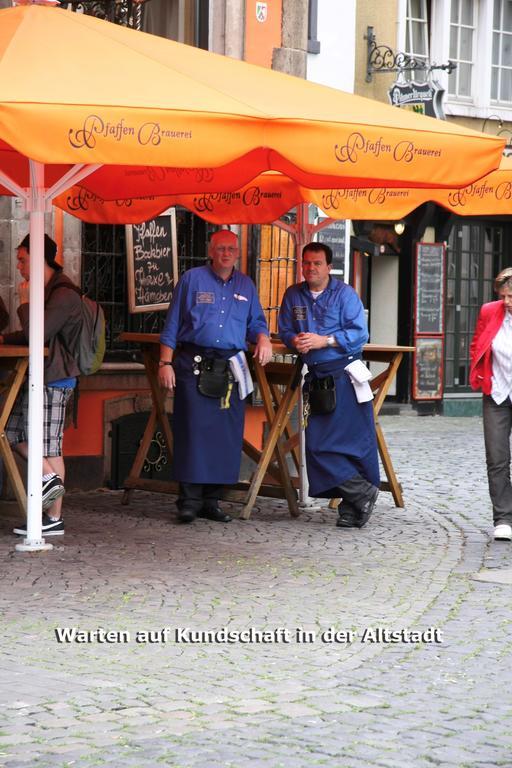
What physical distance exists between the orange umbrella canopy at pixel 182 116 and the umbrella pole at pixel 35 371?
92 cm

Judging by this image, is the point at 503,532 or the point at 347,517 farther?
the point at 347,517

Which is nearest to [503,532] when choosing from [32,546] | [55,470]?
[55,470]

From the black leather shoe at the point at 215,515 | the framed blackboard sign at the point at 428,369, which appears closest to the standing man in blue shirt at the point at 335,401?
the black leather shoe at the point at 215,515

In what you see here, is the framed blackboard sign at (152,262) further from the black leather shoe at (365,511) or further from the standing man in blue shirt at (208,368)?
the black leather shoe at (365,511)

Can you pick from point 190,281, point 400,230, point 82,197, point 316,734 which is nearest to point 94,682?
point 316,734

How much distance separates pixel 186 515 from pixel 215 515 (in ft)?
0.89

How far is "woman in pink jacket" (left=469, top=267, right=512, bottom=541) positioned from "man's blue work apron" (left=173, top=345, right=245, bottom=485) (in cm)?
159

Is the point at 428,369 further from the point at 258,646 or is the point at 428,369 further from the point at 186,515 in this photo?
the point at 258,646

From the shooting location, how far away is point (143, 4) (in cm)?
1223

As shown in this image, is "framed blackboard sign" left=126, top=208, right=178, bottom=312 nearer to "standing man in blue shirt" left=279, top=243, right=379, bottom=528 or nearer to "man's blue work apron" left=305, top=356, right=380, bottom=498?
"standing man in blue shirt" left=279, top=243, right=379, bottom=528

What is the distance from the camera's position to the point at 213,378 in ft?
32.0

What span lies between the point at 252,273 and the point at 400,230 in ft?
27.7


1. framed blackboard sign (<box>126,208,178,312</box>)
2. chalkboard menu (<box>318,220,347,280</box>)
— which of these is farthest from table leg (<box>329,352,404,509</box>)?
chalkboard menu (<box>318,220,347,280</box>)

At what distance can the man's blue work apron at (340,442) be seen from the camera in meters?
9.74
